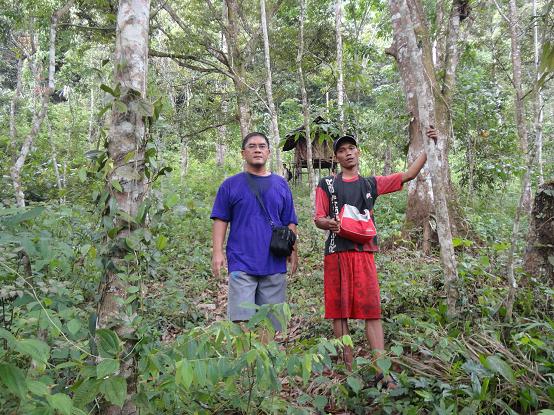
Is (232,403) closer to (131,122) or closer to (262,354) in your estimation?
(262,354)

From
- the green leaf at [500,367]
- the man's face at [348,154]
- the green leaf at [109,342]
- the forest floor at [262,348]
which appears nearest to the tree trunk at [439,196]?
the forest floor at [262,348]

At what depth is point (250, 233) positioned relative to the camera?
3385 millimetres

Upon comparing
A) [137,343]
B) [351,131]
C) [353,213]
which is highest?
[351,131]

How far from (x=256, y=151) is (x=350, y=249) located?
1090 millimetres

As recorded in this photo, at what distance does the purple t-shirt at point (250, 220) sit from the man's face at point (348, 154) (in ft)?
1.90

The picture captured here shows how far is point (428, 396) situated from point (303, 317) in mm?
2234

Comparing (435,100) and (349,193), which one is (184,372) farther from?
(435,100)

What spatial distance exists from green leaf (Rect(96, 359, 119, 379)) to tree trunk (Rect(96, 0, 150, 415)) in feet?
1.22

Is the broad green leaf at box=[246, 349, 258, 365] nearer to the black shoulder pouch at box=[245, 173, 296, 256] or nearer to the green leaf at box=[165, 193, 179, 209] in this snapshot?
the green leaf at box=[165, 193, 179, 209]

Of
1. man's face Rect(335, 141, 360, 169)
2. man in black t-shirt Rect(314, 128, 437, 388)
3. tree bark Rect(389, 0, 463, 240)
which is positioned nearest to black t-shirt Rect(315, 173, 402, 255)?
man in black t-shirt Rect(314, 128, 437, 388)

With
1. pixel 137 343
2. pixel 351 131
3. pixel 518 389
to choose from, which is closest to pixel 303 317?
pixel 518 389

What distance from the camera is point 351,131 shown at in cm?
824

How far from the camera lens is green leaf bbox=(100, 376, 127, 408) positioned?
69.2 inches

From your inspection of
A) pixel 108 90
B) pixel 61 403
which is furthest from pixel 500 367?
pixel 108 90
